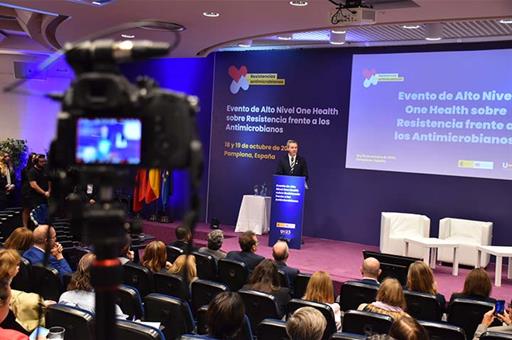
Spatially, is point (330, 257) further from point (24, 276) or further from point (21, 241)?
point (24, 276)

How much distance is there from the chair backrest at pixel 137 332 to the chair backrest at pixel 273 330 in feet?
2.29

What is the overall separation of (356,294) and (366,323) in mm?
1129

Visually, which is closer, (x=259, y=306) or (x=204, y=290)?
(x=259, y=306)

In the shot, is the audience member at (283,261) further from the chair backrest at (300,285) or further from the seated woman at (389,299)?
the seated woman at (389,299)

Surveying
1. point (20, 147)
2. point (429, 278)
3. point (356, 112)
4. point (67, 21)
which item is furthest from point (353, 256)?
point (20, 147)

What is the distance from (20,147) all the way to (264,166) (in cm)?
670

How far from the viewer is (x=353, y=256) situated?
A: 8.83m

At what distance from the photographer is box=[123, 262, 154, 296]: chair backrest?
16.6 feet

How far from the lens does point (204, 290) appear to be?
184 inches

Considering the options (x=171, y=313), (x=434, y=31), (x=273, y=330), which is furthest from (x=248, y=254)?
(x=434, y=31)

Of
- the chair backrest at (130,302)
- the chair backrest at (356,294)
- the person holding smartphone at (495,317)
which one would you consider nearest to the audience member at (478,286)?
the person holding smartphone at (495,317)

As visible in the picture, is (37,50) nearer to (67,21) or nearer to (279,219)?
(67,21)

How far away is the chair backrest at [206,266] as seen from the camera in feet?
19.5

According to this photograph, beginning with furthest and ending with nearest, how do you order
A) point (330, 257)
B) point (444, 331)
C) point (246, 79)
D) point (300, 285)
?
point (246, 79) → point (330, 257) → point (300, 285) → point (444, 331)
